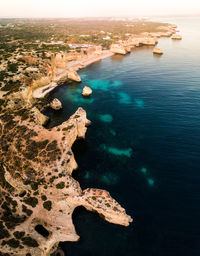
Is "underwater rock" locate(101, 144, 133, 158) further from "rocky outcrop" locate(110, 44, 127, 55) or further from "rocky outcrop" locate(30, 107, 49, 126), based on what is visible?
"rocky outcrop" locate(110, 44, 127, 55)

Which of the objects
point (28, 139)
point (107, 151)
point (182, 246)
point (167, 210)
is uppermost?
point (28, 139)

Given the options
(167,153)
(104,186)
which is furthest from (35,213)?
(167,153)

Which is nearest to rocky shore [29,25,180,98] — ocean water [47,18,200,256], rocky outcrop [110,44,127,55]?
rocky outcrop [110,44,127,55]

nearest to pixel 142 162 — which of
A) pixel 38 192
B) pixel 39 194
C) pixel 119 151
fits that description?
pixel 119 151

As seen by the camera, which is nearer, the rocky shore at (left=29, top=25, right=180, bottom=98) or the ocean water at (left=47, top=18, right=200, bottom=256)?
the ocean water at (left=47, top=18, right=200, bottom=256)

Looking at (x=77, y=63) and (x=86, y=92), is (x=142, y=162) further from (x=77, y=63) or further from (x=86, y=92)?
(x=77, y=63)

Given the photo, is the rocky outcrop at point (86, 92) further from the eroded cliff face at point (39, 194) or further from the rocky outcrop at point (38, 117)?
the eroded cliff face at point (39, 194)

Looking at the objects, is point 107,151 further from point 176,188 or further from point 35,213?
point 35,213
